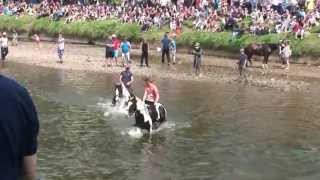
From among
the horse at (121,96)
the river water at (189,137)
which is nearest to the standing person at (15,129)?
the river water at (189,137)

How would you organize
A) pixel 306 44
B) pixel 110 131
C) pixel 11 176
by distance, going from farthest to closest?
pixel 306 44 → pixel 110 131 → pixel 11 176

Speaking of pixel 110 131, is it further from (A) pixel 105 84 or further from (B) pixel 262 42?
(B) pixel 262 42

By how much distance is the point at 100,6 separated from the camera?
51656 mm

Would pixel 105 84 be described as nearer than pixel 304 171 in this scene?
No

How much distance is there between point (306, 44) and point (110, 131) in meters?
21.0

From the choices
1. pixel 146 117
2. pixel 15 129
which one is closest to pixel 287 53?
pixel 146 117

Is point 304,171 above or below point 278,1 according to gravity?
below

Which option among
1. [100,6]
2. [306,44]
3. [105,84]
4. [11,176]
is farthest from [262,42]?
[11,176]

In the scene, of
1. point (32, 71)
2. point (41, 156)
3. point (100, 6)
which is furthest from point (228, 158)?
point (100, 6)

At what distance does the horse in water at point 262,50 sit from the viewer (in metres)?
36.3

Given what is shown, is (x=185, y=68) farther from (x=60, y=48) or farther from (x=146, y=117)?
(x=146, y=117)

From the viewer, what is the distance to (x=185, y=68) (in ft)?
120

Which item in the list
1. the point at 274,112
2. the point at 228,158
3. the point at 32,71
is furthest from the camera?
the point at 32,71

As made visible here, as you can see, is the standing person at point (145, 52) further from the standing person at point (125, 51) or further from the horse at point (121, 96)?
the horse at point (121, 96)
